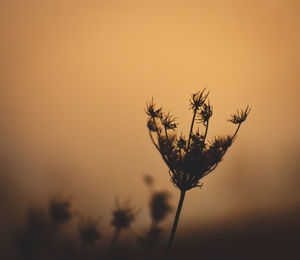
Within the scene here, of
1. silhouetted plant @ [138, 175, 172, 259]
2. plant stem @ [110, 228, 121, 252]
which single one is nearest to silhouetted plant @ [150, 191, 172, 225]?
silhouetted plant @ [138, 175, 172, 259]

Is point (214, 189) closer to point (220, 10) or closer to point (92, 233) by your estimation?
point (92, 233)

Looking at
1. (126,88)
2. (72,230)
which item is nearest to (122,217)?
(72,230)

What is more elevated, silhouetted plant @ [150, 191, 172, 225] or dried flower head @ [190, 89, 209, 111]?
dried flower head @ [190, 89, 209, 111]

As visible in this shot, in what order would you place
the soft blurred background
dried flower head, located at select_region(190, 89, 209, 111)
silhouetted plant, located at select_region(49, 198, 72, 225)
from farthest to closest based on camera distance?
silhouetted plant, located at select_region(49, 198, 72, 225), the soft blurred background, dried flower head, located at select_region(190, 89, 209, 111)

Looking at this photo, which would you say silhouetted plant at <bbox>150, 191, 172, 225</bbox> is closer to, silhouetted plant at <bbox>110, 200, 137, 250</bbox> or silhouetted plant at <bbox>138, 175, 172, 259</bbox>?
silhouetted plant at <bbox>138, 175, 172, 259</bbox>

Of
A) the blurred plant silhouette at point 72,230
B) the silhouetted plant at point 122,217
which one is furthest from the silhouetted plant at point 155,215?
the silhouetted plant at point 122,217

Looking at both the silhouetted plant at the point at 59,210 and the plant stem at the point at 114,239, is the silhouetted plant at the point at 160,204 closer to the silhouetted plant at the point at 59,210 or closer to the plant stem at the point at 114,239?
the plant stem at the point at 114,239
